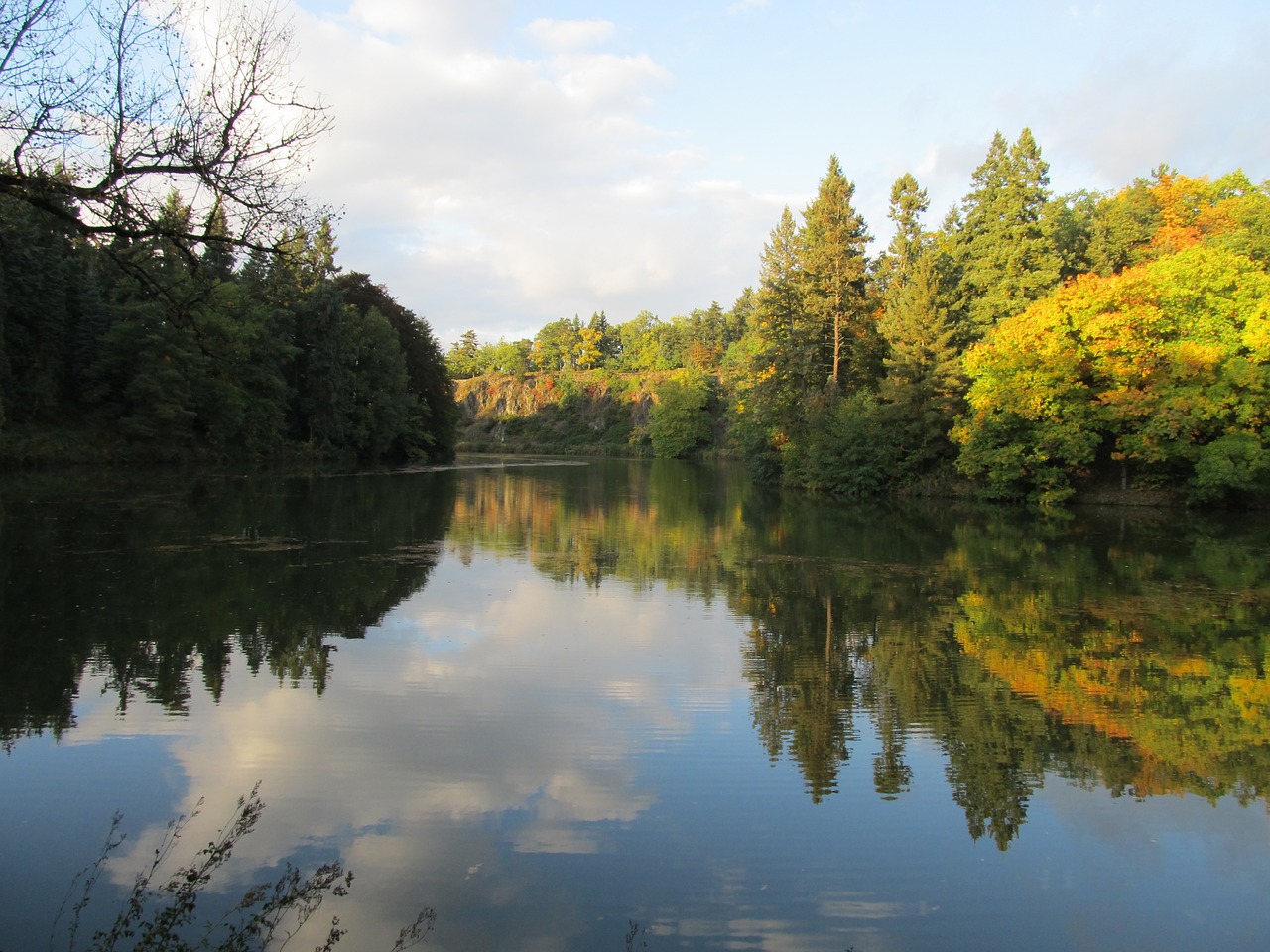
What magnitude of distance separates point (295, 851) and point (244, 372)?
151 ft

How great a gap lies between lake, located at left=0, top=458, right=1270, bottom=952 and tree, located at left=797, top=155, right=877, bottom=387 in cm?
2827

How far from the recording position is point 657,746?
713 cm

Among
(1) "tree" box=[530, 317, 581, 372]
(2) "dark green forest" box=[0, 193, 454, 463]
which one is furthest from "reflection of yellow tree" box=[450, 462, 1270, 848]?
(1) "tree" box=[530, 317, 581, 372]

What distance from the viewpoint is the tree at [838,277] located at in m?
42.3

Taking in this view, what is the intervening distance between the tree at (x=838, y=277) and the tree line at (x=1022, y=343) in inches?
4.3

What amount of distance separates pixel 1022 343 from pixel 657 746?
2767 centimetres

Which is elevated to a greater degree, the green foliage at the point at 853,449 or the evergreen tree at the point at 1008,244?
the evergreen tree at the point at 1008,244

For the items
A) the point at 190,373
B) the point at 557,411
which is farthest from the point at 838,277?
the point at 557,411

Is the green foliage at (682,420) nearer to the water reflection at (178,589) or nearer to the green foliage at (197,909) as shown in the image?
the water reflection at (178,589)

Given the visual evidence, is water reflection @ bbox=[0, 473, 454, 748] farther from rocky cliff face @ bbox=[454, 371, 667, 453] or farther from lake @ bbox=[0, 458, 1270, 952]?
rocky cliff face @ bbox=[454, 371, 667, 453]

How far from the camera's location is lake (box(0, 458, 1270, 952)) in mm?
4758

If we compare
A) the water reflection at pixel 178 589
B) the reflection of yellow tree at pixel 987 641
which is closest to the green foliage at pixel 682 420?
the water reflection at pixel 178 589

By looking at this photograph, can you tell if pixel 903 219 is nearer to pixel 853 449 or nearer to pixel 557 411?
pixel 853 449

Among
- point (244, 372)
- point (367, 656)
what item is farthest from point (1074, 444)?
point (244, 372)
